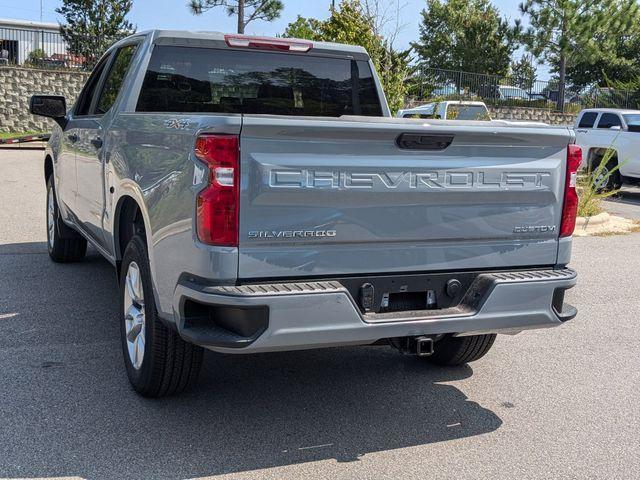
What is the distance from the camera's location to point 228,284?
3.57 m

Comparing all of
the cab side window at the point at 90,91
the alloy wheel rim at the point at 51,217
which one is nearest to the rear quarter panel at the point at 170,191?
the cab side window at the point at 90,91

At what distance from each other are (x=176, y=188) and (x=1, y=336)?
2.49m

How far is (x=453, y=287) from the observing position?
13.2 ft

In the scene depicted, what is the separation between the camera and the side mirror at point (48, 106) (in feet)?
21.7

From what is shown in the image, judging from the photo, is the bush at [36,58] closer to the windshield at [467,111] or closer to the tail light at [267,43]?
the windshield at [467,111]

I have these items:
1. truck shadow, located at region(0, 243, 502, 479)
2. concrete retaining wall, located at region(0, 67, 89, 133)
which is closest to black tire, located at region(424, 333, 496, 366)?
truck shadow, located at region(0, 243, 502, 479)

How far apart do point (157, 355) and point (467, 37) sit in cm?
4895

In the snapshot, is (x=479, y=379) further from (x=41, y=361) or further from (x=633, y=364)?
(x=41, y=361)

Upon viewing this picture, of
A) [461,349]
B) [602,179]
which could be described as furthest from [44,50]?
[461,349]

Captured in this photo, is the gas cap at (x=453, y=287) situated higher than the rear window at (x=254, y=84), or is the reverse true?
the rear window at (x=254, y=84)

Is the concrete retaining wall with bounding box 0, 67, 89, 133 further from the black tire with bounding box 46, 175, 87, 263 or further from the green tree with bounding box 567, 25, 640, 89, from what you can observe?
the green tree with bounding box 567, 25, 640, 89

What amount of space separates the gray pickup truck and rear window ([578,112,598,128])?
14879 mm

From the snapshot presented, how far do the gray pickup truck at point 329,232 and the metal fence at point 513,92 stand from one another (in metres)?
25.9

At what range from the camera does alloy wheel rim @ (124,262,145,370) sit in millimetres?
4422
